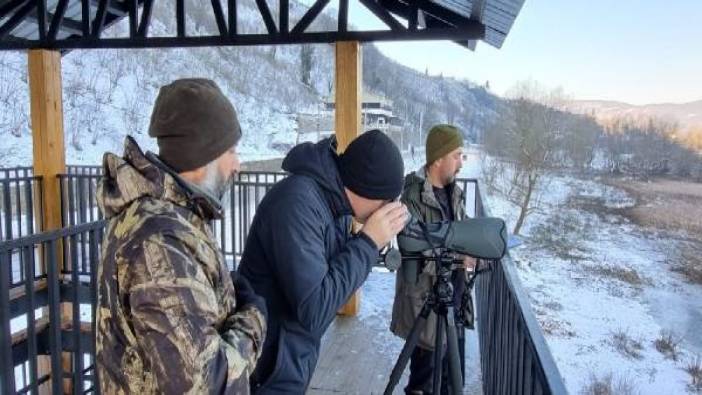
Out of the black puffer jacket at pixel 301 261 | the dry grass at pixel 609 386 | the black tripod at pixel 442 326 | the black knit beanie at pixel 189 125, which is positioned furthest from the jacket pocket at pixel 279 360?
the dry grass at pixel 609 386

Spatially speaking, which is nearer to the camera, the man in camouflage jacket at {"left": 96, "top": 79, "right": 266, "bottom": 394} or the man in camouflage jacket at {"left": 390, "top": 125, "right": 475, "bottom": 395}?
the man in camouflage jacket at {"left": 96, "top": 79, "right": 266, "bottom": 394}

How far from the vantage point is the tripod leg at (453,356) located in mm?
1762

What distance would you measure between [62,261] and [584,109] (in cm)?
3433

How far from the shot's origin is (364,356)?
3432 mm

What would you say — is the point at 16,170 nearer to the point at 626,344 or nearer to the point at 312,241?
the point at 312,241

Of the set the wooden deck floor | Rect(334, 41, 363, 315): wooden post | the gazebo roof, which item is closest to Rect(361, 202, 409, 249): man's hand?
the wooden deck floor

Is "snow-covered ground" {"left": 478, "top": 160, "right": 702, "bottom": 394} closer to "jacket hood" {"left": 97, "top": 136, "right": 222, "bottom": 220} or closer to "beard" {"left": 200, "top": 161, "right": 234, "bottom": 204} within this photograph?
"beard" {"left": 200, "top": 161, "right": 234, "bottom": 204}

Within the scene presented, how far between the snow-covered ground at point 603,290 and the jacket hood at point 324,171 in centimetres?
1319

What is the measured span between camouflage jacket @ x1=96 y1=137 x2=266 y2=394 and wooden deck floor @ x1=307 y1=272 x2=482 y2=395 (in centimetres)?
218

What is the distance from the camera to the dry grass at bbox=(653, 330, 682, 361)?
17.6m

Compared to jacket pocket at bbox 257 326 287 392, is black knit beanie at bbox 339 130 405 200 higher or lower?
higher

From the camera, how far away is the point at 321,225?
1204mm

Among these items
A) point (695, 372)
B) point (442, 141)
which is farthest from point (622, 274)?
point (442, 141)

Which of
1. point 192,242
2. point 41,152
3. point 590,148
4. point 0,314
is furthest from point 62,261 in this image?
point 590,148
